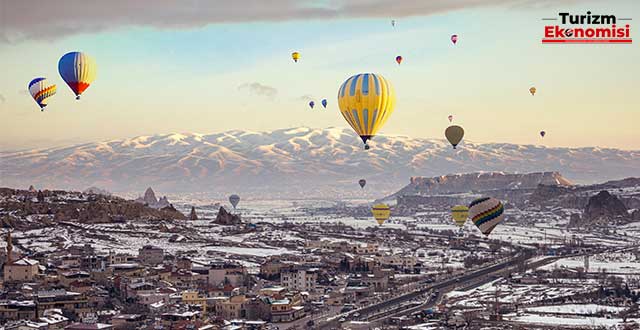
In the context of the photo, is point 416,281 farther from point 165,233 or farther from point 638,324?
point 165,233

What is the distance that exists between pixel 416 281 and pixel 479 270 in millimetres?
8859

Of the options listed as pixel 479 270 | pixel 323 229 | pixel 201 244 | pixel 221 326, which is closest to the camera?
pixel 221 326

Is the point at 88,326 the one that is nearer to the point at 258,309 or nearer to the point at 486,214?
the point at 258,309

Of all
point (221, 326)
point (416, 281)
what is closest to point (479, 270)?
point (416, 281)

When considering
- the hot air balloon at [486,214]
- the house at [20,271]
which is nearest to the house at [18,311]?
the house at [20,271]

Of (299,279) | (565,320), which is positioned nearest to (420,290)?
(299,279)

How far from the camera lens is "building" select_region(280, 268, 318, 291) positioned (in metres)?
65.1

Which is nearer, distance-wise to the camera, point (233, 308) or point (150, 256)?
point (233, 308)

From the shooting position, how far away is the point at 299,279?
66.1m

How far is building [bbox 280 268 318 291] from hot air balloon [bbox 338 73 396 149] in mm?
9734

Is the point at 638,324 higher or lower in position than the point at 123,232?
lower

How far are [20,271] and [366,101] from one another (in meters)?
21.9

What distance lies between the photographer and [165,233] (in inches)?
3912

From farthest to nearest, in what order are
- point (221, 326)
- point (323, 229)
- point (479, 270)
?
point (323, 229)
point (479, 270)
point (221, 326)
